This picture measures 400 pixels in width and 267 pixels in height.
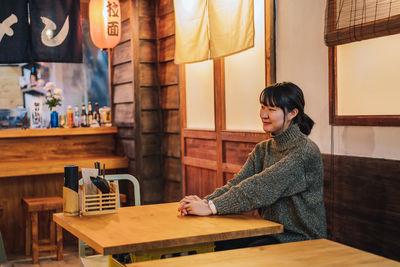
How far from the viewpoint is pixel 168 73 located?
576cm

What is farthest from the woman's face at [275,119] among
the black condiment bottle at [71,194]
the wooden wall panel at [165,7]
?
the wooden wall panel at [165,7]

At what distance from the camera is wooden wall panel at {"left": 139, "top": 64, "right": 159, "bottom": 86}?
5.91 metres

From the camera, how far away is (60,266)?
16.5 ft

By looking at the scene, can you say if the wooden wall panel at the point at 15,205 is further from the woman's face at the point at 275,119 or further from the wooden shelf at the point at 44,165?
the woman's face at the point at 275,119

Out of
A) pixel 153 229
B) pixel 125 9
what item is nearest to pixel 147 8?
pixel 125 9

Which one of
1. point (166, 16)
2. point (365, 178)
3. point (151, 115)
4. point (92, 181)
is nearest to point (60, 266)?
point (151, 115)

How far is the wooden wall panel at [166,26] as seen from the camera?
5.54m

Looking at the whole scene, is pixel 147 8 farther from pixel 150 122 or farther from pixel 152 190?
pixel 152 190

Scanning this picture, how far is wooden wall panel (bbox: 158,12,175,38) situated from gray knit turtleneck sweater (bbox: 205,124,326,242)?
3.24 metres

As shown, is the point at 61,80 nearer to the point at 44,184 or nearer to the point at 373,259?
the point at 44,184

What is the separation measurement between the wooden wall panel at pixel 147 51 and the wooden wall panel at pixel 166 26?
0.16 m

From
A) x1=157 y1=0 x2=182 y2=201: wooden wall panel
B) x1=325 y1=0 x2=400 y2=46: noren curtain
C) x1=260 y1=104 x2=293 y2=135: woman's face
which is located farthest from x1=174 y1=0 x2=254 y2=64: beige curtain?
x1=260 y1=104 x2=293 y2=135: woman's face

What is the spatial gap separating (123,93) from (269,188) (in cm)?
400

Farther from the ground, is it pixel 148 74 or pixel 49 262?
pixel 148 74
